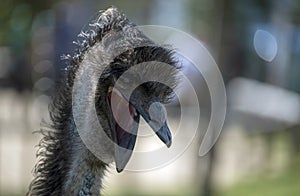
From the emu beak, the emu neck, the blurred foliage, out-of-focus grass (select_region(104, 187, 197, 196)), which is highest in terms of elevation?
the emu beak

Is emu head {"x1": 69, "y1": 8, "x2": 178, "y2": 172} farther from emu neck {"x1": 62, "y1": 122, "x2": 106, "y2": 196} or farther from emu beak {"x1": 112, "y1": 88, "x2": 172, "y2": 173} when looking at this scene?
emu neck {"x1": 62, "y1": 122, "x2": 106, "y2": 196}

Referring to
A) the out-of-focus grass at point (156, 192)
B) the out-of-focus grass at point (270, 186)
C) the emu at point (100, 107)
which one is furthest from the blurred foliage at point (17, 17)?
the emu at point (100, 107)

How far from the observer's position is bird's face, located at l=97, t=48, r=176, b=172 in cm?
284

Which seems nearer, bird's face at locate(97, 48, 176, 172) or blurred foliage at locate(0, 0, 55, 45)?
bird's face at locate(97, 48, 176, 172)

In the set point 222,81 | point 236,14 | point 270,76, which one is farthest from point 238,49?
point 270,76

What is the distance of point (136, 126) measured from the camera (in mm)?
2947

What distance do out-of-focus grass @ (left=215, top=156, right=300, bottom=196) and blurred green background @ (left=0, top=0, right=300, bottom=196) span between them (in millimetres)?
12

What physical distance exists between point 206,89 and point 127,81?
207 inches

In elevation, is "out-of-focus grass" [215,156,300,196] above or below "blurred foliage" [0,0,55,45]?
below

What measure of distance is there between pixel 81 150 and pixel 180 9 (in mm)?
9458

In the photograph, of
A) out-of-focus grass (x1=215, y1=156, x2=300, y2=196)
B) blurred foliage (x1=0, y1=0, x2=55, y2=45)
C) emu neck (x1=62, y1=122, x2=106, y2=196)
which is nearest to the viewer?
emu neck (x1=62, y1=122, x2=106, y2=196)

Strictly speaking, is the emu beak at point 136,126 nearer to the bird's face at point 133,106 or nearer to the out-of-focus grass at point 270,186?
the bird's face at point 133,106

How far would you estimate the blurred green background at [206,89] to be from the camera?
338 inches

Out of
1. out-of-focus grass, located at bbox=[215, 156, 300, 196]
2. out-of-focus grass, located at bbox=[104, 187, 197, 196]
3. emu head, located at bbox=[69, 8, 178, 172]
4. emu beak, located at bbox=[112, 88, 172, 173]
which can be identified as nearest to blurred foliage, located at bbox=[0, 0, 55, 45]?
out-of-focus grass, located at bbox=[104, 187, 197, 196]
